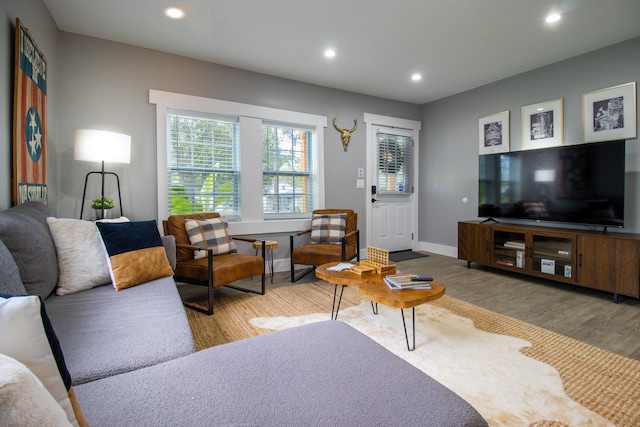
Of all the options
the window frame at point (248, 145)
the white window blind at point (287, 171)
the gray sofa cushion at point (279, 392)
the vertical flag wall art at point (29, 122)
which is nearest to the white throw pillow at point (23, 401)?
the gray sofa cushion at point (279, 392)

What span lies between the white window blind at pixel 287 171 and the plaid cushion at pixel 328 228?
1.44ft

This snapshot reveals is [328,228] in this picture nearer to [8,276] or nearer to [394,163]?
[394,163]

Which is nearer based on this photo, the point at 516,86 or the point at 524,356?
the point at 524,356

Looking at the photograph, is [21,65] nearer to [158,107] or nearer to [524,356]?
[158,107]

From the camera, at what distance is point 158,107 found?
3.22m

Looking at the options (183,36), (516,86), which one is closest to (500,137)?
(516,86)

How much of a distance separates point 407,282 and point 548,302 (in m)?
1.79

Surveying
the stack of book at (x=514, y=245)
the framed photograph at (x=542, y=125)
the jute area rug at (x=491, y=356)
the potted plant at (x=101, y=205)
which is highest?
the framed photograph at (x=542, y=125)

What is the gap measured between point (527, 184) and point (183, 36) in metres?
4.09

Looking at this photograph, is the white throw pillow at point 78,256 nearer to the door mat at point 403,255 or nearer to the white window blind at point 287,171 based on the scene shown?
the white window blind at point 287,171

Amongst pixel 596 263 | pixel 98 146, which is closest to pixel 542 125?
pixel 596 263

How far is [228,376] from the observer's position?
3.01 ft

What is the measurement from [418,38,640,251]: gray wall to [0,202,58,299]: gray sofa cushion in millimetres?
4752

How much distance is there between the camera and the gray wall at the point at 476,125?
10.3 ft
